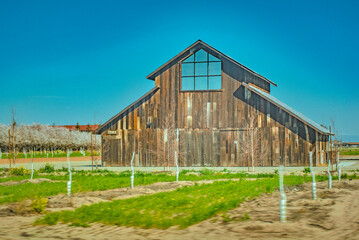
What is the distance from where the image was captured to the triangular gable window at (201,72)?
112 ft

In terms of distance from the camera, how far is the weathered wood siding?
31.9 meters

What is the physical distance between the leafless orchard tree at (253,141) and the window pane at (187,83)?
18.8 ft

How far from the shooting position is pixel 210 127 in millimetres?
33719

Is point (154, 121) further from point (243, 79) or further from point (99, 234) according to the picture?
point (99, 234)

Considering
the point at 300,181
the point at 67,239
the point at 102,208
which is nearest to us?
the point at 67,239

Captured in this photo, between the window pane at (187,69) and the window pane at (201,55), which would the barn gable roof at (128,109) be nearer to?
the window pane at (187,69)

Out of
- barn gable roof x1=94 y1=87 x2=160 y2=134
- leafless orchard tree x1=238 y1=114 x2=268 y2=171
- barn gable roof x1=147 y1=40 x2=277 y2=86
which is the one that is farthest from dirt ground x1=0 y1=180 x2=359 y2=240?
barn gable roof x1=94 y1=87 x2=160 y2=134

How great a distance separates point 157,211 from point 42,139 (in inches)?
3280

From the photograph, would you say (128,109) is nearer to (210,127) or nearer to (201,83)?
(201,83)

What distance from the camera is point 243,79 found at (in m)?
33.5

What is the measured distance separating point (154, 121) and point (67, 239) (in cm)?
2665

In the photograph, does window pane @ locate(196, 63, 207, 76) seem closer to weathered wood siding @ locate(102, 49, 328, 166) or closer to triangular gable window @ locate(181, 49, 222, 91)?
triangular gable window @ locate(181, 49, 222, 91)

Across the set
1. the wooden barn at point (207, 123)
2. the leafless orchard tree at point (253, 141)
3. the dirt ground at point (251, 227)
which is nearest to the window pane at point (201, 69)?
the wooden barn at point (207, 123)

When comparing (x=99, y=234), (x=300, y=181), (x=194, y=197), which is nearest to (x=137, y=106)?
(x=300, y=181)
